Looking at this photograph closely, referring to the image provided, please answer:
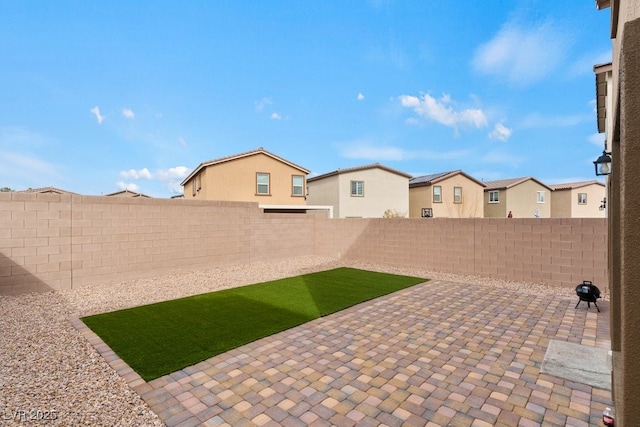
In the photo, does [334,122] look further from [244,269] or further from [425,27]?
[244,269]

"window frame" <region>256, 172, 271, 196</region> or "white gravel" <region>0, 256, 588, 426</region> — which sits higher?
"window frame" <region>256, 172, 271, 196</region>

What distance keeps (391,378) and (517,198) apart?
31.9 metres

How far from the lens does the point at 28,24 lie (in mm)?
9406

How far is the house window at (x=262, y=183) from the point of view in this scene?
20.0 m

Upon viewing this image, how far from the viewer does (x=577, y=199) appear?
104ft

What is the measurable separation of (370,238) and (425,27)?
30.7ft

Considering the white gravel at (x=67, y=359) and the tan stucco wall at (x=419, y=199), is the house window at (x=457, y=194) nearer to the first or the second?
the tan stucco wall at (x=419, y=199)

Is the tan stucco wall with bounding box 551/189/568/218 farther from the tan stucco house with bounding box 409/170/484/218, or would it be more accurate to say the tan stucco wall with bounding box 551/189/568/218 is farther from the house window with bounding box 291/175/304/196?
the house window with bounding box 291/175/304/196

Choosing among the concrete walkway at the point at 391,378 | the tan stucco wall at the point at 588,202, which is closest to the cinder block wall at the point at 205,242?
the concrete walkway at the point at 391,378

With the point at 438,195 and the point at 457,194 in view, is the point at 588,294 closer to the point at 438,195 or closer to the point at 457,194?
the point at 438,195

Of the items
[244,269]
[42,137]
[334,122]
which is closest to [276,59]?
[334,122]

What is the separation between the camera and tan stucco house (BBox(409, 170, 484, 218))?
89.2 ft

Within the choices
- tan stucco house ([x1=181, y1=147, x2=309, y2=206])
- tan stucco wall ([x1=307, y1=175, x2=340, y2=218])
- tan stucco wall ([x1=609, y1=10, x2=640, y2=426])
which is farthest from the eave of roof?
tan stucco wall ([x1=609, y1=10, x2=640, y2=426])

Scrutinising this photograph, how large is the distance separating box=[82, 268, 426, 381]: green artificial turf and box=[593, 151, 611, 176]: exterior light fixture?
16.8ft
